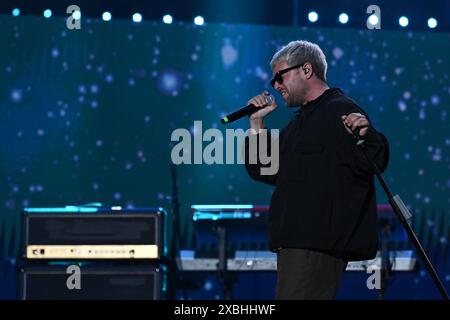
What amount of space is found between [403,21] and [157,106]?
174 cm

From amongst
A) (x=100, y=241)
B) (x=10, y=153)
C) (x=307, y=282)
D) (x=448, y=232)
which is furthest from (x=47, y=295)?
(x=448, y=232)

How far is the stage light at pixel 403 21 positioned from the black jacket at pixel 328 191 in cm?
321

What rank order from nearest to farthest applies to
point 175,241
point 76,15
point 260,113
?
point 260,113, point 175,241, point 76,15

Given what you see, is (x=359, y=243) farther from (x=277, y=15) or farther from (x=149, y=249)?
(x=277, y=15)

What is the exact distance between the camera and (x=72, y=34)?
578 cm

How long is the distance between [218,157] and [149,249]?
4.01 feet

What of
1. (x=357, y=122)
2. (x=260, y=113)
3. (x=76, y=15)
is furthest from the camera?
(x=76, y=15)

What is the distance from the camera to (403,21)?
5859 millimetres

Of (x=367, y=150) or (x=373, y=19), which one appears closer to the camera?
(x=367, y=150)

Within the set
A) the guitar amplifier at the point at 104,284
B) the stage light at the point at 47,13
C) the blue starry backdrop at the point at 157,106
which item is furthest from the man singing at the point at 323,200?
the stage light at the point at 47,13

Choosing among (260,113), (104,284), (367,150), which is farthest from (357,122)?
(104,284)

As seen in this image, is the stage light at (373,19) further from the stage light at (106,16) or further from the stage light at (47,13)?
the stage light at (47,13)

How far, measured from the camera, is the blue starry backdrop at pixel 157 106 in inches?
225

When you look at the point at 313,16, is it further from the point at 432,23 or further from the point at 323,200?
the point at 323,200
